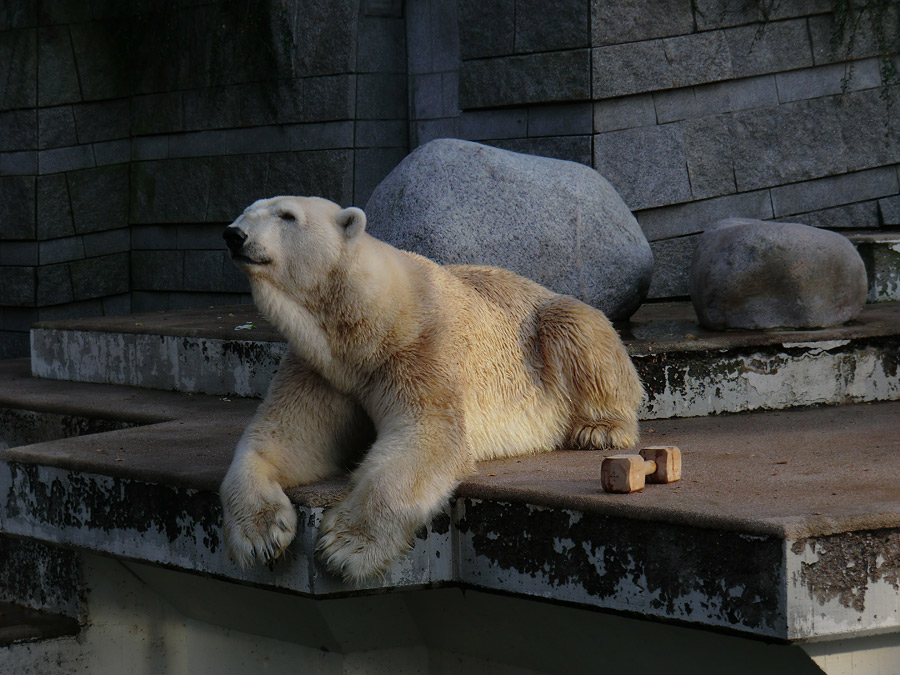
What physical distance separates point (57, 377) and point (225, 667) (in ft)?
8.82

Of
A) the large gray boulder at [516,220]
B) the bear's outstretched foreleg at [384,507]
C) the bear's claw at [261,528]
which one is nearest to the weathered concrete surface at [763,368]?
the large gray boulder at [516,220]

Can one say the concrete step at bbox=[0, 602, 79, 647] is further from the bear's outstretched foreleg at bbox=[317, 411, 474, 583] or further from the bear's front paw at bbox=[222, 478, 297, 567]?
the bear's outstretched foreleg at bbox=[317, 411, 474, 583]

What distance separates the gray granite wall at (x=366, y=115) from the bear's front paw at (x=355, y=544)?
167 inches

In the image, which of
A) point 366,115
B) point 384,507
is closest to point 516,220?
point 384,507

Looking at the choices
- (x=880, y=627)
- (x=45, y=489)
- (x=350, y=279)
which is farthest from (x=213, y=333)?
(x=880, y=627)

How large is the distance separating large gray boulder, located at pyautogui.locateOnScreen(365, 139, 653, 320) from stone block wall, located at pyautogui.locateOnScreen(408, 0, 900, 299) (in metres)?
1.37

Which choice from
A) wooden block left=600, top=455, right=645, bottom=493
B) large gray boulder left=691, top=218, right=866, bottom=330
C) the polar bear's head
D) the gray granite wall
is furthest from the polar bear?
the gray granite wall

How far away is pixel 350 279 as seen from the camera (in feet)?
9.90

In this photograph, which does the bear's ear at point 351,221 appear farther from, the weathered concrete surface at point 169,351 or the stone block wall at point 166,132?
the stone block wall at point 166,132

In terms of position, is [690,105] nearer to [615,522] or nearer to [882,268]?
[882,268]

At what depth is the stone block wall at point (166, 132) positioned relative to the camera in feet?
25.9

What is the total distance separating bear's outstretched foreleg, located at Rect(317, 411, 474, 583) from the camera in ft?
9.17

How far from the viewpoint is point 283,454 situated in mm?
3088

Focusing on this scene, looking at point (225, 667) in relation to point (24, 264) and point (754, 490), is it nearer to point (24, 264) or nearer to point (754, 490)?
point (754, 490)
